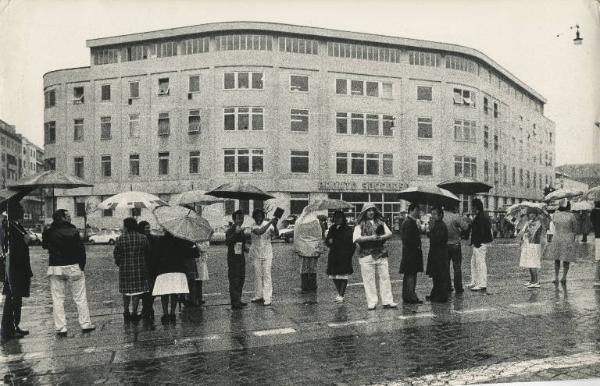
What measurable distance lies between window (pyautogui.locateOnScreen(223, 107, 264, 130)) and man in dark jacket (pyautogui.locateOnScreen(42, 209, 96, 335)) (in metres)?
29.5

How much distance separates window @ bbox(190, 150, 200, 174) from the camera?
3738cm

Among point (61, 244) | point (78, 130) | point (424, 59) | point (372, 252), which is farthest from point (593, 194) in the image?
point (78, 130)

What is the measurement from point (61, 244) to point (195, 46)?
31696mm

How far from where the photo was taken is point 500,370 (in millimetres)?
5750

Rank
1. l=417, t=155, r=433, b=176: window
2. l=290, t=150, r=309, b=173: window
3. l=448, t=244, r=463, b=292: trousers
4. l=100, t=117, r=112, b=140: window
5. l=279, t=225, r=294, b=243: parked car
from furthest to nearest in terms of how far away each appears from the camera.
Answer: l=417, t=155, r=433, b=176: window → l=100, t=117, r=112, b=140: window → l=290, t=150, r=309, b=173: window → l=279, t=225, r=294, b=243: parked car → l=448, t=244, r=463, b=292: trousers

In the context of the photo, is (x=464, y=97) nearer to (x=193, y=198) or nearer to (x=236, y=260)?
(x=193, y=198)

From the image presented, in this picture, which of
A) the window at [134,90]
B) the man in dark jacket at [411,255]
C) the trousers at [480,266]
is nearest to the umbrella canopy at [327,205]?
the man in dark jacket at [411,255]

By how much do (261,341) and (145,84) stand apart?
34.1m

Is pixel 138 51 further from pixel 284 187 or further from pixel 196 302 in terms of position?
pixel 196 302

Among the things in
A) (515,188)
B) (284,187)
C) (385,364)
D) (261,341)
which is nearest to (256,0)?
(261,341)

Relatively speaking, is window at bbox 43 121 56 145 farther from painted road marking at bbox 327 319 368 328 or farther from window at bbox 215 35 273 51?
painted road marking at bbox 327 319 368 328

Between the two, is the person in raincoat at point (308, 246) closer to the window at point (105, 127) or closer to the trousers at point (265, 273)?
the trousers at point (265, 273)

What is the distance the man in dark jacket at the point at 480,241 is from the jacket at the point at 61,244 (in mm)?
7071

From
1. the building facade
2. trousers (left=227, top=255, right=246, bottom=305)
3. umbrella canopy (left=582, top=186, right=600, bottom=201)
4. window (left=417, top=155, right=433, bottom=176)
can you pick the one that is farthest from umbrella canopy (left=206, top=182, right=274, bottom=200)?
window (left=417, top=155, right=433, bottom=176)
